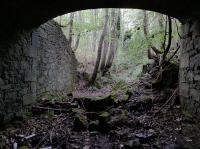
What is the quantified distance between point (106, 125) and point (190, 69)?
213cm

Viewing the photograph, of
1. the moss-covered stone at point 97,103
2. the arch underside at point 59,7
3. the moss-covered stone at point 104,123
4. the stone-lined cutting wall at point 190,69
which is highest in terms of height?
the arch underside at point 59,7

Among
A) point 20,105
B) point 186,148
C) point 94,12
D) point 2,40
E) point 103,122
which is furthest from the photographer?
point 94,12

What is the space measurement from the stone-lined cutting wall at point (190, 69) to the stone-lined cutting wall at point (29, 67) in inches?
145

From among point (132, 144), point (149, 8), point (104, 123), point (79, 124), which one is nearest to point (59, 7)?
point (149, 8)

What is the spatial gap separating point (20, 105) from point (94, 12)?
11.1 m

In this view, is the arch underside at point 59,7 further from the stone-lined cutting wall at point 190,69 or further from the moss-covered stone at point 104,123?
the moss-covered stone at point 104,123

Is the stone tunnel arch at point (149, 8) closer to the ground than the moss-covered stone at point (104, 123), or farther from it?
farther from it

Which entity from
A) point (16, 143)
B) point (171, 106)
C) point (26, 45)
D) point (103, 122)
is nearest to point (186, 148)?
point (103, 122)

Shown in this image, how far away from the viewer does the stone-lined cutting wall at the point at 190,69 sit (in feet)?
15.9

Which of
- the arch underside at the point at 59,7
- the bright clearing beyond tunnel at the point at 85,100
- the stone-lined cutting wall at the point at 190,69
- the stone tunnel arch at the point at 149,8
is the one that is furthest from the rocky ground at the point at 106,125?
the arch underside at the point at 59,7

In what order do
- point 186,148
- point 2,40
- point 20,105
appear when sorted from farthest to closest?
1. point 20,105
2. point 2,40
3. point 186,148

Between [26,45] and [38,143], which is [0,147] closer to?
[38,143]

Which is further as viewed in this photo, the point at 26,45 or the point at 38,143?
the point at 26,45

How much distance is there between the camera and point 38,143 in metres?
4.27
